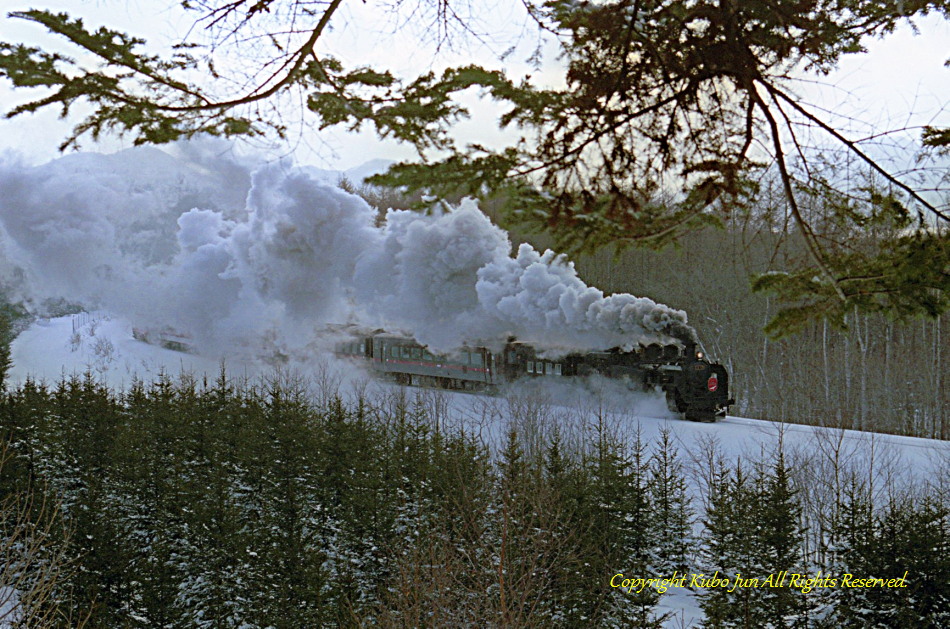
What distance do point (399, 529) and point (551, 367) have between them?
788 centimetres

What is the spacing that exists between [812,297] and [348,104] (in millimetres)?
3296

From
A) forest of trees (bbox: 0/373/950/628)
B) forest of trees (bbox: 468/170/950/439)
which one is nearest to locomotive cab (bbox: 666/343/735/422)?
forest of trees (bbox: 0/373/950/628)

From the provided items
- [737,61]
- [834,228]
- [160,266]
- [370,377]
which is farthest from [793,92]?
[160,266]

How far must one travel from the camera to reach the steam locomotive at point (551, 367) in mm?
18469

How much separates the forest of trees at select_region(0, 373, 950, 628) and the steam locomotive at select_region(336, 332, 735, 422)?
Result: 126 cm

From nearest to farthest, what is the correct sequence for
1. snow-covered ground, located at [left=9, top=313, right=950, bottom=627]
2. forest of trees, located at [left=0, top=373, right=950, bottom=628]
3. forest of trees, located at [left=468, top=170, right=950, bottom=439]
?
1. forest of trees, located at [left=0, top=373, right=950, bottom=628]
2. snow-covered ground, located at [left=9, top=313, right=950, bottom=627]
3. forest of trees, located at [left=468, top=170, right=950, bottom=439]

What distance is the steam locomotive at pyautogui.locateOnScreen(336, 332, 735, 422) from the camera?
18.5 m

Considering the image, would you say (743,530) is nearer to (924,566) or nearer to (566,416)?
(924,566)

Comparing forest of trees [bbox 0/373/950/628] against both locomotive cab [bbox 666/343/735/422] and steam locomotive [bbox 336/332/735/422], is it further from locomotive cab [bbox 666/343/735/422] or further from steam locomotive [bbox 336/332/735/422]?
steam locomotive [bbox 336/332/735/422]

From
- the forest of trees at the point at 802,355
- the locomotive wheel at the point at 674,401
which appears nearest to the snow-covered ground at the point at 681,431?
the locomotive wheel at the point at 674,401

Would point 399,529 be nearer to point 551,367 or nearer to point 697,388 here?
point 551,367

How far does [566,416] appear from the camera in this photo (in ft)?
69.1


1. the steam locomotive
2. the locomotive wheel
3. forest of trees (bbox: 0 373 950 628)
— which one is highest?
the steam locomotive

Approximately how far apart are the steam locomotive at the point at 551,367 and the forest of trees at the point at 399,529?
49.6 inches
